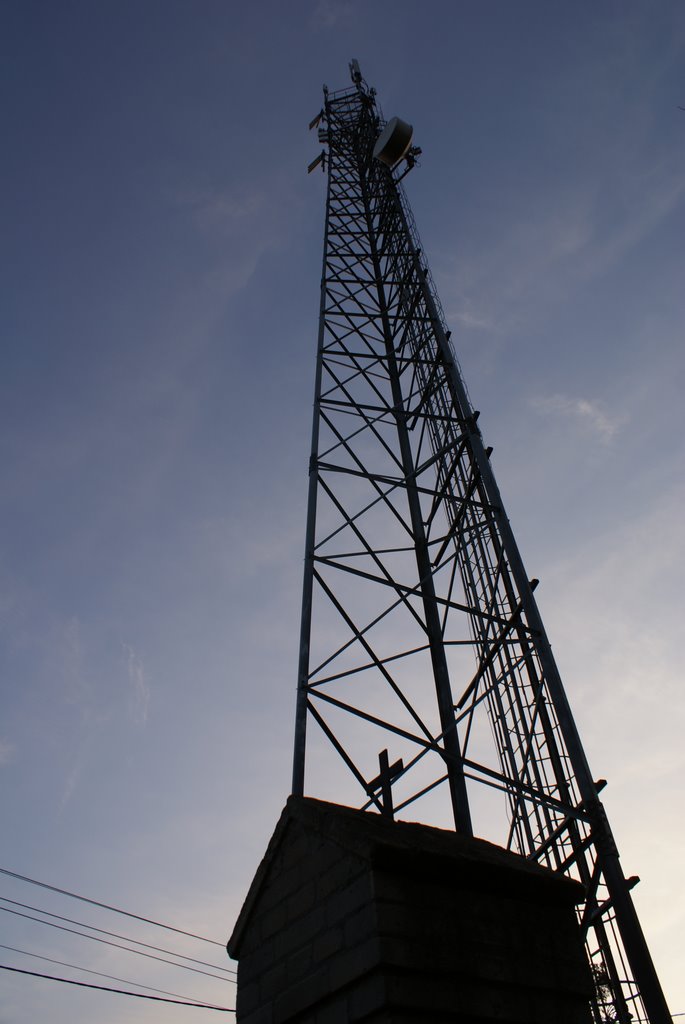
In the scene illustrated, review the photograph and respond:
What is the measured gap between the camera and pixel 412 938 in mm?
3756

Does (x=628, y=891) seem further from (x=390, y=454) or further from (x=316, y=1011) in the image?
(x=390, y=454)

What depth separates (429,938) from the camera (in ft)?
12.5

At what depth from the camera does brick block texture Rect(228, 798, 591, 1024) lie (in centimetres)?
370

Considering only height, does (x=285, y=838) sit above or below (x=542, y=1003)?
above

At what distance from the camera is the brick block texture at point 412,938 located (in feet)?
12.1

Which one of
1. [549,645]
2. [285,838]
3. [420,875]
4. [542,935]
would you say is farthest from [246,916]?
[549,645]

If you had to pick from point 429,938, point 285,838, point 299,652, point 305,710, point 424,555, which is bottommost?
point 429,938

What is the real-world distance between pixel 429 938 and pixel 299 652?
10.5ft

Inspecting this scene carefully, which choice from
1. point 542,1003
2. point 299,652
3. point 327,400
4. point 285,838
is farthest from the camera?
point 327,400

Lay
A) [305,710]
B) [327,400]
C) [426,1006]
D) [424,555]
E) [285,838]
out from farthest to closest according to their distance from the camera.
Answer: [327,400] < [424,555] < [305,710] < [285,838] < [426,1006]

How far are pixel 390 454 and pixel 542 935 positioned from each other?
6738mm

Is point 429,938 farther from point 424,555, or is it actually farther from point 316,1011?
point 424,555

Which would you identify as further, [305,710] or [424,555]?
[424,555]

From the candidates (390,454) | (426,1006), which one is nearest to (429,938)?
(426,1006)
